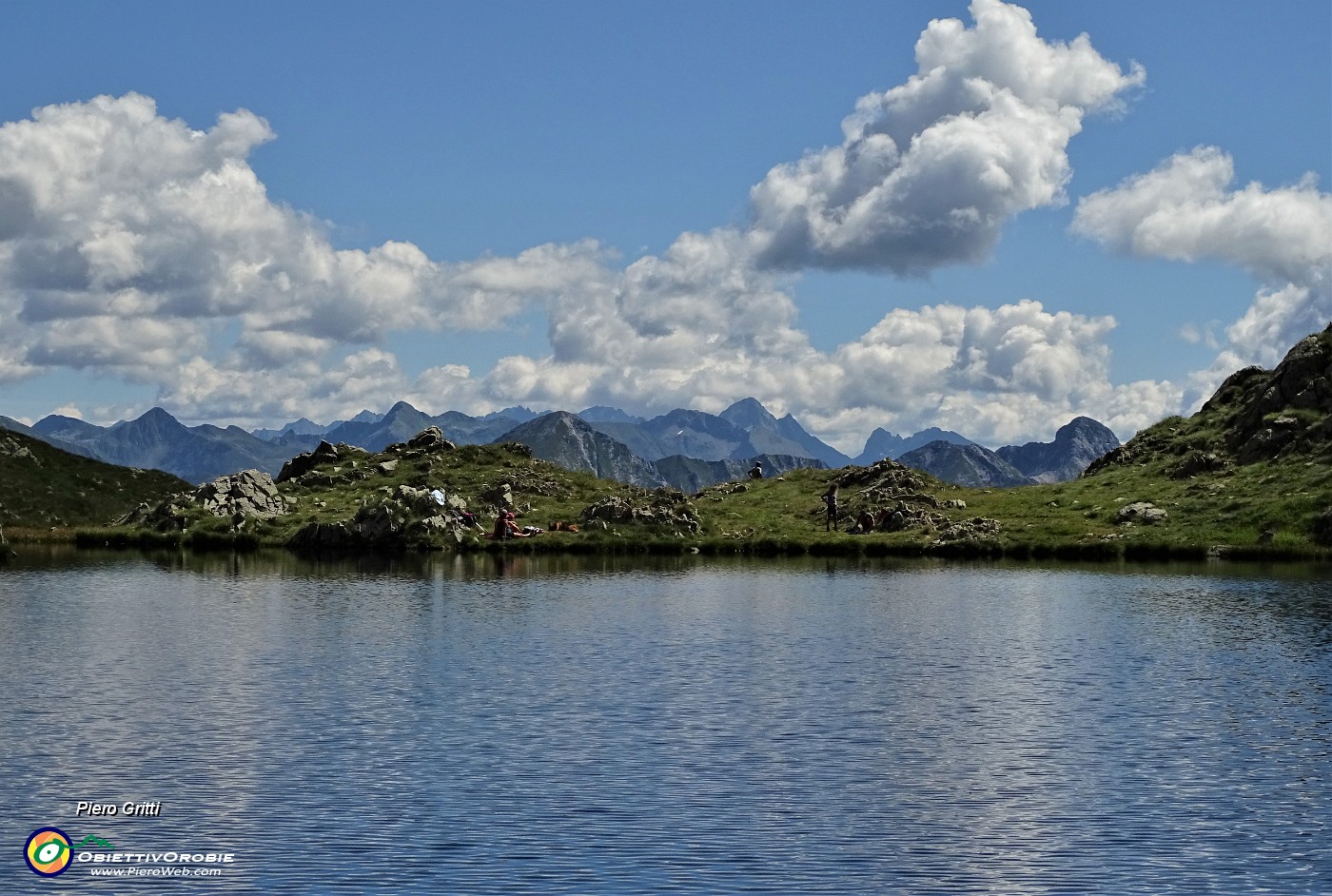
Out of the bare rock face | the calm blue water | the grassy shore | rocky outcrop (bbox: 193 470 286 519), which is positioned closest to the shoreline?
the grassy shore

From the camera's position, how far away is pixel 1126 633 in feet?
225

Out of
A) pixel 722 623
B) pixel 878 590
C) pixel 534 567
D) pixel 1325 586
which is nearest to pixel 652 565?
pixel 534 567

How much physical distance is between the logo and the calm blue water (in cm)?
35

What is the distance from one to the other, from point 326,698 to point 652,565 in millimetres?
70463

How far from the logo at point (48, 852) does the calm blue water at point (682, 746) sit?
35 cm

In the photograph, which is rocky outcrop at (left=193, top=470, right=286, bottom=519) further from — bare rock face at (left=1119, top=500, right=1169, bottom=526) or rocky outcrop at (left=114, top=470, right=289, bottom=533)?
bare rock face at (left=1119, top=500, right=1169, bottom=526)

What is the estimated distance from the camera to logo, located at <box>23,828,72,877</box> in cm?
2900

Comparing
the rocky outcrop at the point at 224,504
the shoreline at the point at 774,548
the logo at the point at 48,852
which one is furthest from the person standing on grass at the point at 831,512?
the logo at the point at 48,852

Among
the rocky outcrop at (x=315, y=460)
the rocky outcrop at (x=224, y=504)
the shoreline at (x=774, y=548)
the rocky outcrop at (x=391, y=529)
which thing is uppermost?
the rocky outcrop at (x=315, y=460)

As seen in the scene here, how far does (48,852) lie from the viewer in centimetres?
2978

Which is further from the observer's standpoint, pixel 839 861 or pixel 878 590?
pixel 878 590

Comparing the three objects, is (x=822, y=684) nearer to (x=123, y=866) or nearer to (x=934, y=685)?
(x=934, y=685)

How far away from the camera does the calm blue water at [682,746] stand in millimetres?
29547

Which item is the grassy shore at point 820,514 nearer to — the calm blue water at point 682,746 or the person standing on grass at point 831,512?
the person standing on grass at point 831,512
